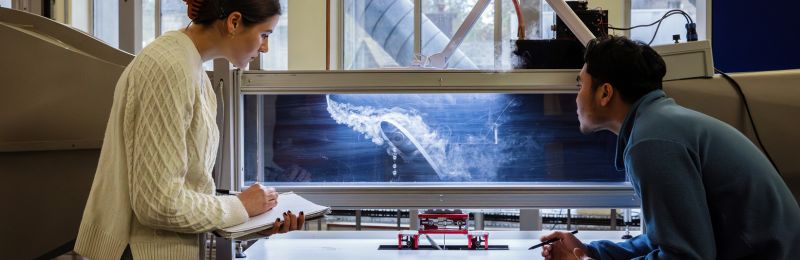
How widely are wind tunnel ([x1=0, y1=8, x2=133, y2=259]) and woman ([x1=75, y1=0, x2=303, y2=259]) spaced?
50cm

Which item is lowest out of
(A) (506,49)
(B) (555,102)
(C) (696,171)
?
(C) (696,171)

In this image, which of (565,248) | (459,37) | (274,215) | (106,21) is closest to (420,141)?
(459,37)

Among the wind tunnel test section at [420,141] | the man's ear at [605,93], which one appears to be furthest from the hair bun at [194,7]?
the man's ear at [605,93]

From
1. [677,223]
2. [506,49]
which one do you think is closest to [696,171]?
[677,223]

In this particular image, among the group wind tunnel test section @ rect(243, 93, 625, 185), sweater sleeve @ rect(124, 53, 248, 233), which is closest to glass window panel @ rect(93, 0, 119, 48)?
wind tunnel test section @ rect(243, 93, 625, 185)

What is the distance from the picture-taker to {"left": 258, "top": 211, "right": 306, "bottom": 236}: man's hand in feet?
4.37

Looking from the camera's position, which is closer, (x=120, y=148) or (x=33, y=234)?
(x=120, y=148)

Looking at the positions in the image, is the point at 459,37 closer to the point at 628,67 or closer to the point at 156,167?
the point at 628,67

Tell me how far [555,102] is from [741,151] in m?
0.73

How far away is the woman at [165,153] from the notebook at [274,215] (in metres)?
0.02

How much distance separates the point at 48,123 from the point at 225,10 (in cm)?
65

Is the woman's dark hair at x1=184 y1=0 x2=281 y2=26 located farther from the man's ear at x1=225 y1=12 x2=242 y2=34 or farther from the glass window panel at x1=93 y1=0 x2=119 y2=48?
the glass window panel at x1=93 y1=0 x2=119 y2=48

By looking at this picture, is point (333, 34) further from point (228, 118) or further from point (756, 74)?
point (756, 74)

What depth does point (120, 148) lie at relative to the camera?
1134 millimetres
